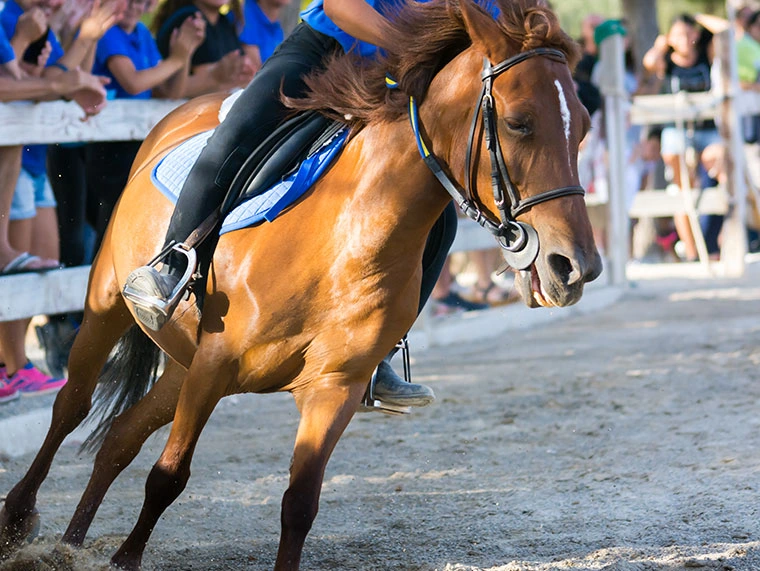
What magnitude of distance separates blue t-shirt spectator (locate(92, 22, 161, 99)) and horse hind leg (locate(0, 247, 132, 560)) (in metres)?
2.56

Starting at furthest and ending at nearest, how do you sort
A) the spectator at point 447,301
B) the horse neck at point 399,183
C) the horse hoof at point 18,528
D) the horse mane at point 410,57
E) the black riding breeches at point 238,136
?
1. the spectator at point 447,301
2. the horse hoof at point 18,528
3. the black riding breeches at point 238,136
4. the horse neck at point 399,183
5. the horse mane at point 410,57

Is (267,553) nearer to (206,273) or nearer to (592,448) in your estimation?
(206,273)

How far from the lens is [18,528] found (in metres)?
4.24

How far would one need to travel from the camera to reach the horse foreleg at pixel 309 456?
3.39 meters

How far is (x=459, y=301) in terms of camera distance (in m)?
10.0

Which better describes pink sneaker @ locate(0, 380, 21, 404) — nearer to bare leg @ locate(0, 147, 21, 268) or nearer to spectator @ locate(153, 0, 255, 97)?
bare leg @ locate(0, 147, 21, 268)

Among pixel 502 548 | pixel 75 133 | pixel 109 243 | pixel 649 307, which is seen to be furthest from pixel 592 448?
pixel 649 307

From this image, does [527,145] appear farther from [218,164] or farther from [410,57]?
[218,164]

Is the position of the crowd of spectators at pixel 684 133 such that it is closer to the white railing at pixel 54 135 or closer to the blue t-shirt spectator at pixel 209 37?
the blue t-shirt spectator at pixel 209 37

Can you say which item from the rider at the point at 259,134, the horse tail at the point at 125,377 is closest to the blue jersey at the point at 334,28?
the rider at the point at 259,134

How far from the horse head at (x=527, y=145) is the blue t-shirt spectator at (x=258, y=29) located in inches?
173

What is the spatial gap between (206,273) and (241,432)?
2.67 metres

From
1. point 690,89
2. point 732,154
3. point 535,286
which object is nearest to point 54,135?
point 535,286

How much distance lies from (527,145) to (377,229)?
60cm
